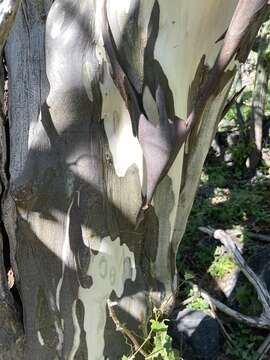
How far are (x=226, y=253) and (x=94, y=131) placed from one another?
2.10m

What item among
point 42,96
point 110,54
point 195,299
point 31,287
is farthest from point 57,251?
point 195,299

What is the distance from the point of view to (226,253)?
3.29 meters

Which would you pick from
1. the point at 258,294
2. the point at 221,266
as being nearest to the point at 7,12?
the point at 258,294

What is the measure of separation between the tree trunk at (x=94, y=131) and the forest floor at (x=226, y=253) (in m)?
1.41

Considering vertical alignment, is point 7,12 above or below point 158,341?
above

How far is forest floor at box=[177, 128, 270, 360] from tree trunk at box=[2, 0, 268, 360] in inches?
55.5

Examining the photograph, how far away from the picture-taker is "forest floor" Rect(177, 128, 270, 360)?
280 cm

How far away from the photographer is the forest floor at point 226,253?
2.80 m

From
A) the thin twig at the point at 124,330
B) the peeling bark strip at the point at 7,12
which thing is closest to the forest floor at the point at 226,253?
the thin twig at the point at 124,330

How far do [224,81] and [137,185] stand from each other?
13.6 inches

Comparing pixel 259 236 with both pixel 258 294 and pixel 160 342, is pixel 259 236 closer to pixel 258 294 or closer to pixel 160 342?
pixel 258 294

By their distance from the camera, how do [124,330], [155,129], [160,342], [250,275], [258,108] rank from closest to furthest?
[155,129] < [124,330] < [160,342] < [250,275] < [258,108]

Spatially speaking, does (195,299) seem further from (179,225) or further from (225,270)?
(179,225)

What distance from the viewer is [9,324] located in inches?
56.0
